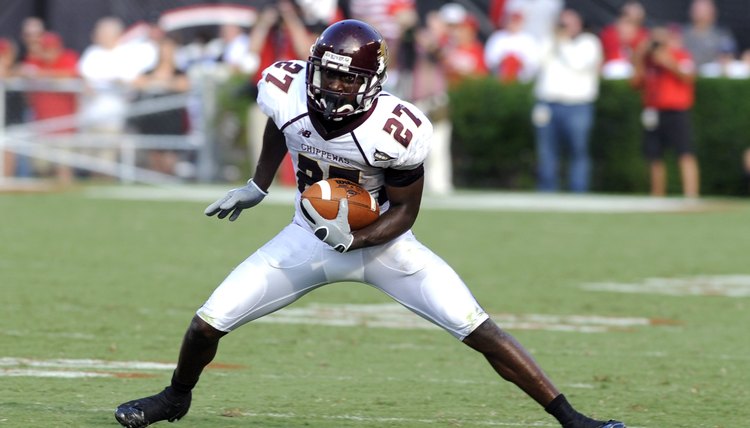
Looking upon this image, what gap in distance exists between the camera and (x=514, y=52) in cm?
1962

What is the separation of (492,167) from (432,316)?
544 inches

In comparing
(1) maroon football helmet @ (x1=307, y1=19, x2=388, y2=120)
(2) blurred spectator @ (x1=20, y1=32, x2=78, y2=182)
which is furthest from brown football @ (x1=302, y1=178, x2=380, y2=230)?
(2) blurred spectator @ (x1=20, y1=32, x2=78, y2=182)

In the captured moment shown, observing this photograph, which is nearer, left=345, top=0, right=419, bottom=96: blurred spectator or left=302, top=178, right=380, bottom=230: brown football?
left=302, top=178, right=380, bottom=230: brown football

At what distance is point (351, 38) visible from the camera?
5.53 meters

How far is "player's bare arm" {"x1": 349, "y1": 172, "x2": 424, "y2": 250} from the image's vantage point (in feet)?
18.0

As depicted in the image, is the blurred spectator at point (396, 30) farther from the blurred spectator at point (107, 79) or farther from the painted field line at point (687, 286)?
the painted field line at point (687, 286)

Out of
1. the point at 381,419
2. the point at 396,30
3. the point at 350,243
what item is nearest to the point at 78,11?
the point at 396,30

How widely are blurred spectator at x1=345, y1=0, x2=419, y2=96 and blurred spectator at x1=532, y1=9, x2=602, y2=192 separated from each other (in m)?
1.65

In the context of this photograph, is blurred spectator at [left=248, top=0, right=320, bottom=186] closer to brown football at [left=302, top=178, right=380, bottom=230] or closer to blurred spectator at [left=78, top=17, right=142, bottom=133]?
blurred spectator at [left=78, top=17, right=142, bottom=133]

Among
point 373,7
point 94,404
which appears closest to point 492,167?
point 373,7

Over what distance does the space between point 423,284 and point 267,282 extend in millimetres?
563

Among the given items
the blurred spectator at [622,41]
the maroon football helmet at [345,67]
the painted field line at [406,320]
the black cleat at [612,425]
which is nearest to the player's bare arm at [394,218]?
the maroon football helmet at [345,67]

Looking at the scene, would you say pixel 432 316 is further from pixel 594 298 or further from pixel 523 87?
pixel 523 87

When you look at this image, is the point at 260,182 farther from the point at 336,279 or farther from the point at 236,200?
the point at 336,279
